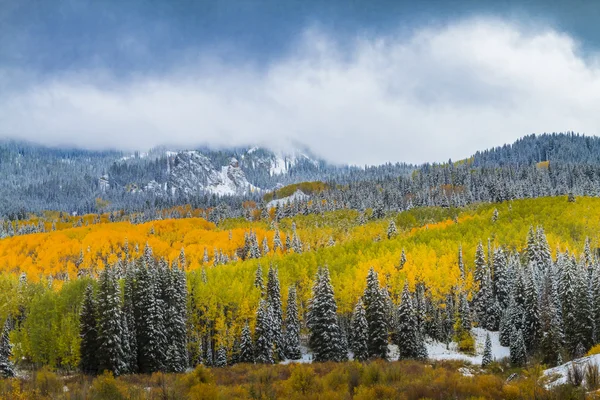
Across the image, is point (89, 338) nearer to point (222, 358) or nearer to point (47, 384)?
point (222, 358)

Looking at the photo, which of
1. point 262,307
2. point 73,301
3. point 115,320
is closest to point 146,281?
point 115,320

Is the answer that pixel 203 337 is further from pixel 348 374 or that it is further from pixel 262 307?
pixel 348 374

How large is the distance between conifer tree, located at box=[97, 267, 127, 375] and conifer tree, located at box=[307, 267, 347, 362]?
21.7 meters

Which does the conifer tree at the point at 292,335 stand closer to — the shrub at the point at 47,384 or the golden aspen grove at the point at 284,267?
the golden aspen grove at the point at 284,267

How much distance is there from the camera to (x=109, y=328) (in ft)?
138

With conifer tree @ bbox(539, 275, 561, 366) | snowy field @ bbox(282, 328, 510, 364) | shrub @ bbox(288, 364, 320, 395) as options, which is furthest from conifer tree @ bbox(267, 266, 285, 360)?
shrub @ bbox(288, 364, 320, 395)

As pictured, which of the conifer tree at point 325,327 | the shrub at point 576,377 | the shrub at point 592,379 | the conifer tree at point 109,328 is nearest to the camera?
the shrub at point 592,379

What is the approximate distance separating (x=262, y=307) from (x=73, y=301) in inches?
1373

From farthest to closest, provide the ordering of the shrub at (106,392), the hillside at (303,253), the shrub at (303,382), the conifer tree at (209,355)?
1. the hillside at (303,253)
2. the conifer tree at (209,355)
3. the shrub at (303,382)
4. the shrub at (106,392)

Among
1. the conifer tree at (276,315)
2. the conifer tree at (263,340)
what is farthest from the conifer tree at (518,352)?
the conifer tree at (263,340)

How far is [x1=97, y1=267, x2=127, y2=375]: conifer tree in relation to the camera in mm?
41500

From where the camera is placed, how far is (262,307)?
5391cm

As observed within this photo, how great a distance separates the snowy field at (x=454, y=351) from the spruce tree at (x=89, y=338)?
22549mm

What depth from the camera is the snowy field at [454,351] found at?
5574 cm
